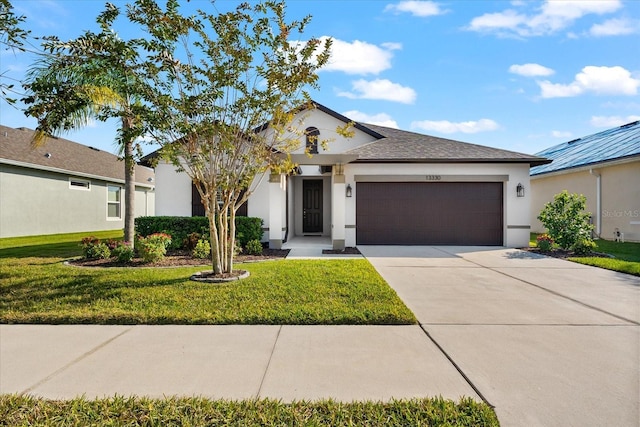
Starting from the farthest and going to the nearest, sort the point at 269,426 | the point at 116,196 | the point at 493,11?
the point at 116,196 < the point at 493,11 < the point at 269,426

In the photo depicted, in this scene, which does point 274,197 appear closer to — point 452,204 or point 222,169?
point 222,169

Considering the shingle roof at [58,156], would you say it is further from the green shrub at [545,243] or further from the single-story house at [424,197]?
the green shrub at [545,243]

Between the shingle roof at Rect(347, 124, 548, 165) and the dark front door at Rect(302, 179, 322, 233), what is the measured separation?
350cm

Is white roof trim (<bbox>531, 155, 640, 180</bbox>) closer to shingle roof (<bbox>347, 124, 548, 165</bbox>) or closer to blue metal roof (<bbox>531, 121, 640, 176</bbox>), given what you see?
blue metal roof (<bbox>531, 121, 640, 176</bbox>)

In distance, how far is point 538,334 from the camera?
13.1 feet

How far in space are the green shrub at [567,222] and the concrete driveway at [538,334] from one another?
2.68 meters

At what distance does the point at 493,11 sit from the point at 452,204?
6.38 m

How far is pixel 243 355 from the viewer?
3.45m

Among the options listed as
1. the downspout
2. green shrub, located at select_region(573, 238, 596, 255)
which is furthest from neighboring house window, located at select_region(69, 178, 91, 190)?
→ the downspout

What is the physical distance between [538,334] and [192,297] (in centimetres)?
487

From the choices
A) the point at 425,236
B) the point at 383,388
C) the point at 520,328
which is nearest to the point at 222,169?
the point at 383,388

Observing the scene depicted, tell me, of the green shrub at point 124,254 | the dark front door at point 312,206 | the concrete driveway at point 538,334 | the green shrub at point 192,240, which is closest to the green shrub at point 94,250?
the green shrub at point 124,254

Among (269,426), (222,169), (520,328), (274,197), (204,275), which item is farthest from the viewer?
(274,197)

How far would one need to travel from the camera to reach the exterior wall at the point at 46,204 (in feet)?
45.2
